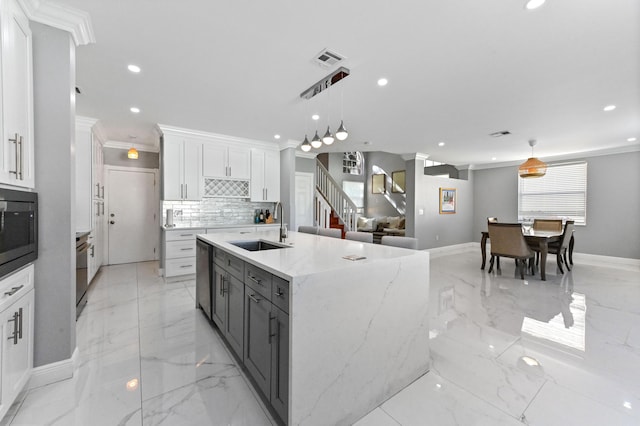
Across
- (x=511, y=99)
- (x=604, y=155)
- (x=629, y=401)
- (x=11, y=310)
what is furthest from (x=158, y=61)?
(x=604, y=155)

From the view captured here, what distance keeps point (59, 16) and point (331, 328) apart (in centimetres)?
278

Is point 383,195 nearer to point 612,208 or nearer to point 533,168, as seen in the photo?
point 533,168

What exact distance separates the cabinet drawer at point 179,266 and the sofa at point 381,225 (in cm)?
524

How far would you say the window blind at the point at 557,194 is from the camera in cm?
640

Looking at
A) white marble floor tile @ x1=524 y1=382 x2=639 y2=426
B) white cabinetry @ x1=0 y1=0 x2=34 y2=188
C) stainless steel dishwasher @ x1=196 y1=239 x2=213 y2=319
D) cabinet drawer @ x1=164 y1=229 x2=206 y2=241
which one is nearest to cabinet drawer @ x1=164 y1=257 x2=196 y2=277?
cabinet drawer @ x1=164 y1=229 x2=206 y2=241

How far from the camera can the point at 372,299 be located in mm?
1640

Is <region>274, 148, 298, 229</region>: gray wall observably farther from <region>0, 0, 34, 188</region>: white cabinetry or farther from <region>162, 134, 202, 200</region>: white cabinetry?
<region>0, 0, 34, 188</region>: white cabinetry

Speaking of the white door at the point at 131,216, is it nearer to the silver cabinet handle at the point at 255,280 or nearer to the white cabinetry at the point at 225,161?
the white cabinetry at the point at 225,161

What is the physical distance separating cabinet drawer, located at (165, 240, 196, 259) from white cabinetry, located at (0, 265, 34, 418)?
2569 millimetres

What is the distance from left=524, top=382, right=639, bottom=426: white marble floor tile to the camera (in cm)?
153

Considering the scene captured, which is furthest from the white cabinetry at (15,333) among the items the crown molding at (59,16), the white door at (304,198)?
the white door at (304,198)

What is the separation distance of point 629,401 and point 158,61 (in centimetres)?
440

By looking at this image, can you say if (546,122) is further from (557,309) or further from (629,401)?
(629,401)

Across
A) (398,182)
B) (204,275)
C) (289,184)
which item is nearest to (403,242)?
(204,275)
